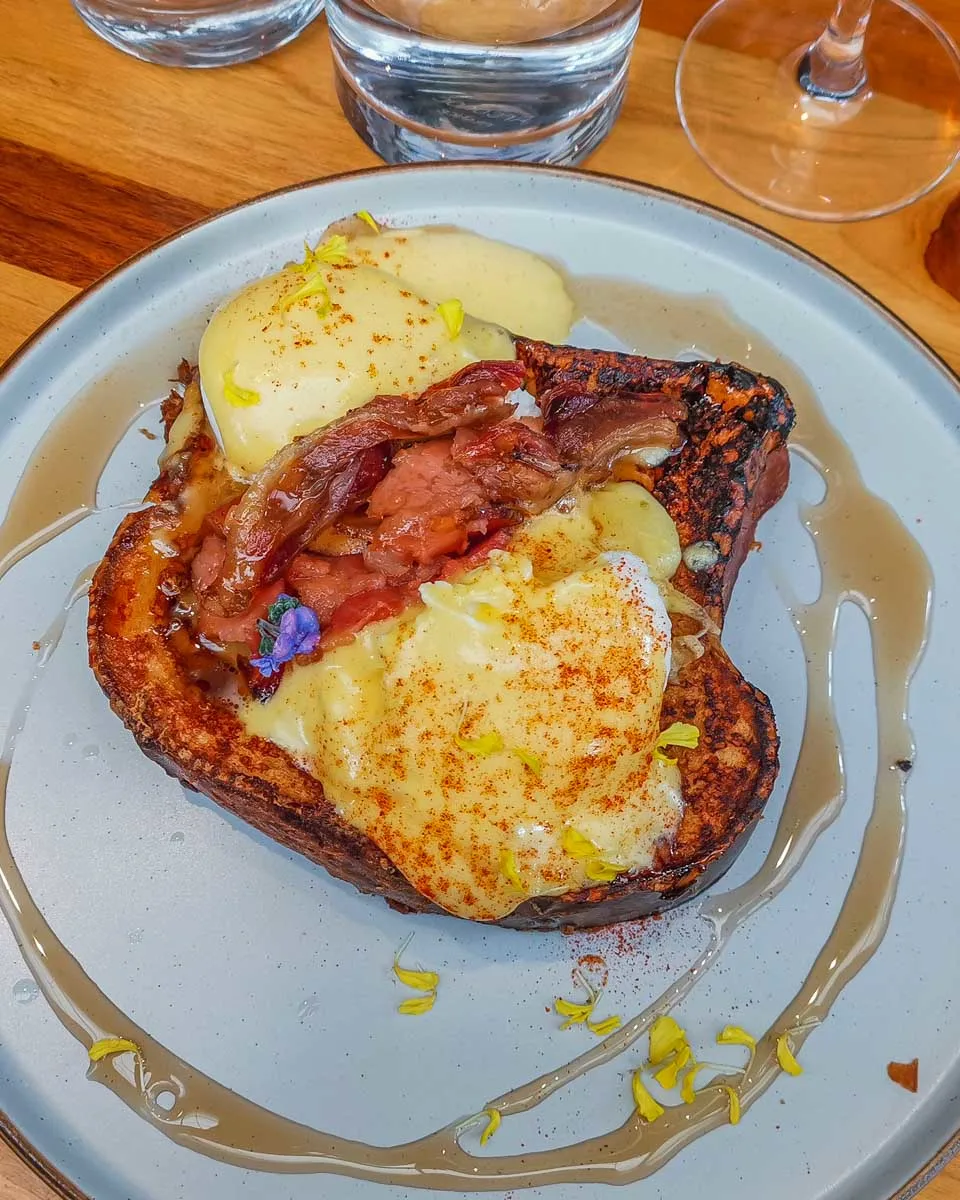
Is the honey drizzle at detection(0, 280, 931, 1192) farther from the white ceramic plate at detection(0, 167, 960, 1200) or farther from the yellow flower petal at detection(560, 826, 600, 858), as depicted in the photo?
the yellow flower petal at detection(560, 826, 600, 858)

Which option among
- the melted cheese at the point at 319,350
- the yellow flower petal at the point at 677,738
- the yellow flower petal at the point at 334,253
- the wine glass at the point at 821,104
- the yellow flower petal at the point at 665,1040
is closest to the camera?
the yellow flower petal at the point at 677,738

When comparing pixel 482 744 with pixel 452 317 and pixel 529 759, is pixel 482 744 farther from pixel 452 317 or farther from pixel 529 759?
pixel 452 317

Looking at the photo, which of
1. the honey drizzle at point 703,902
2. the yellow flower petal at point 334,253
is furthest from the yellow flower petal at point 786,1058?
the yellow flower petal at point 334,253

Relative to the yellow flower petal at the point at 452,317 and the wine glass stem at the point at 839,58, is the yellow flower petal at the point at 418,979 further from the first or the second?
the wine glass stem at the point at 839,58

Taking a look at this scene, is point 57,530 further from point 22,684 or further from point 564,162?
point 564,162

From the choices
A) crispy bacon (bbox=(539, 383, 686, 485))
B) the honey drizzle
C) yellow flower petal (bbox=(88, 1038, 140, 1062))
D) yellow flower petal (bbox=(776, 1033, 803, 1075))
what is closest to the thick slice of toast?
crispy bacon (bbox=(539, 383, 686, 485))

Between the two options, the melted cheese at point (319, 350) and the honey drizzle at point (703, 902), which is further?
the melted cheese at point (319, 350)
